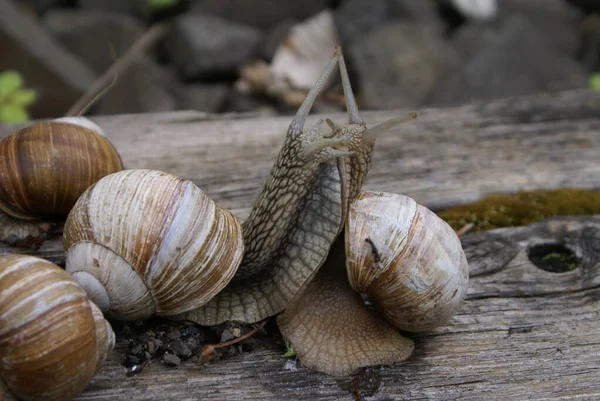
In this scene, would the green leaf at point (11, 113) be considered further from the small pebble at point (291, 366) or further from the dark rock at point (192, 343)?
the small pebble at point (291, 366)

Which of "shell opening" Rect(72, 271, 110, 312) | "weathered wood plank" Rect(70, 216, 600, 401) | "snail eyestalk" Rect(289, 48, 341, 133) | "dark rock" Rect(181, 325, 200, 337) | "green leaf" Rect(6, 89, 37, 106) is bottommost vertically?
"weathered wood plank" Rect(70, 216, 600, 401)

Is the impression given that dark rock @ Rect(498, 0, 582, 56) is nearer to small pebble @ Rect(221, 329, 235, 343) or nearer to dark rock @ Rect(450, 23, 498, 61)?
dark rock @ Rect(450, 23, 498, 61)

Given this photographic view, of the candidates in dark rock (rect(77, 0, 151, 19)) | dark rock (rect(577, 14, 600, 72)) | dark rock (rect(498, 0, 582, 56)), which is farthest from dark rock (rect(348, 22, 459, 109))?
dark rock (rect(77, 0, 151, 19))

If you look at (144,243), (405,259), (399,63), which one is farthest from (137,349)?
(399,63)

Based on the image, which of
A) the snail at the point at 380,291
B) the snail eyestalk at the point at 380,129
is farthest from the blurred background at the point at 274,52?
the snail at the point at 380,291

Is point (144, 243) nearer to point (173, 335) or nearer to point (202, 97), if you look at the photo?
point (173, 335)

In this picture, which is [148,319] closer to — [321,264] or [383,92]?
[321,264]
